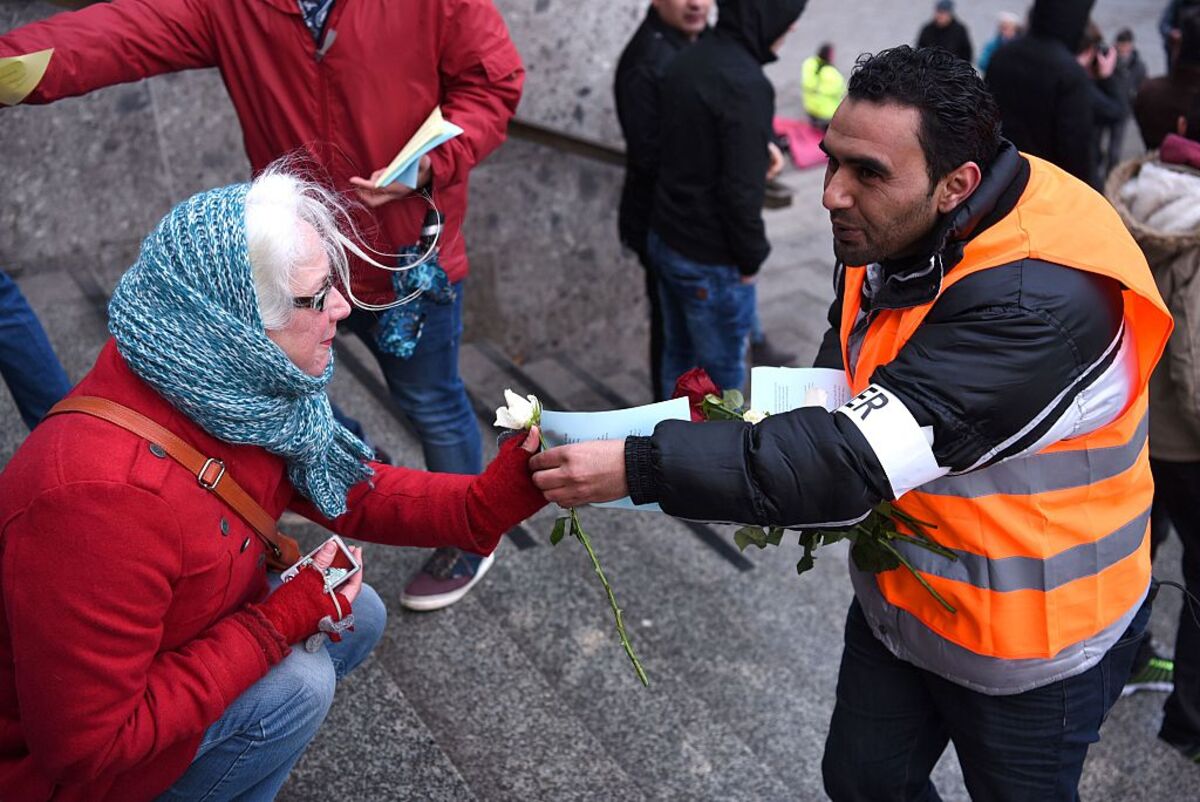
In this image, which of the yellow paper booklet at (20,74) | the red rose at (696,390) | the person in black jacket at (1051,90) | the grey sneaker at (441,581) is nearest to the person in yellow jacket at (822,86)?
the person in black jacket at (1051,90)

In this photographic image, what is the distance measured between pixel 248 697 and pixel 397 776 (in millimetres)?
694

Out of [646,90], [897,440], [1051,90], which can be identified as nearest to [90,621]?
[897,440]

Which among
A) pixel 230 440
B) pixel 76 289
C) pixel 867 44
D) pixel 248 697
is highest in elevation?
pixel 230 440

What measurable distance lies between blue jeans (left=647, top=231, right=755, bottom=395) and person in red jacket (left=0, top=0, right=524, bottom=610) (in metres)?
1.42

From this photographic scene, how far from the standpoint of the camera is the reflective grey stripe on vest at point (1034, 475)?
193cm

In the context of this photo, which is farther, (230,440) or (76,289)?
(76,289)

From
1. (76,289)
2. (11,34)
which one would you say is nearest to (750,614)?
(11,34)

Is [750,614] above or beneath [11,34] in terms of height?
beneath

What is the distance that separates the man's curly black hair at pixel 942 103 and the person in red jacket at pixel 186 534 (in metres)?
0.94

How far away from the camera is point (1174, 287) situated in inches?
115

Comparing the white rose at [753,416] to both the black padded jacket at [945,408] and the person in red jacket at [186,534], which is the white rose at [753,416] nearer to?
the black padded jacket at [945,408]

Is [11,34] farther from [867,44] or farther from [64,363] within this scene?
[867,44]

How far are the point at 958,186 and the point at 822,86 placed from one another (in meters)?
11.6

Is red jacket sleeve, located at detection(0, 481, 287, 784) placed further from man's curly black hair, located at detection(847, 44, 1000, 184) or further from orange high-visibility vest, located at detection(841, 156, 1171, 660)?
man's curly black hair, located at detection(847, 44, 1000, 184)
